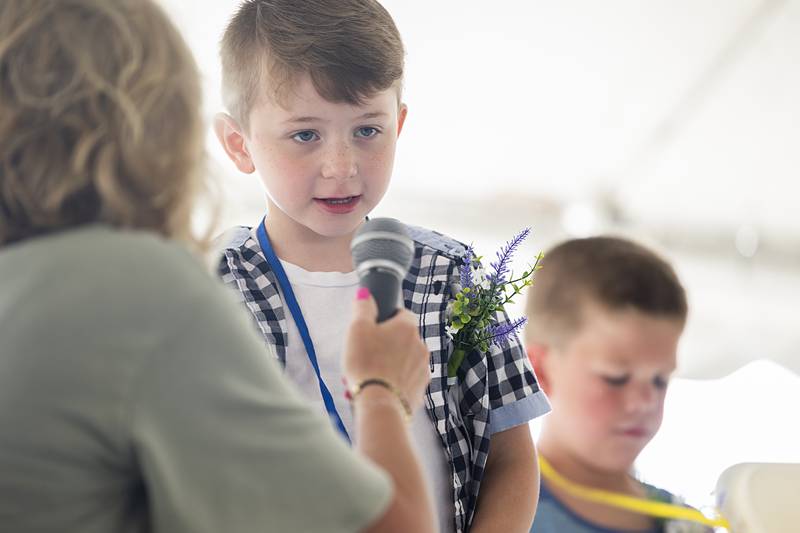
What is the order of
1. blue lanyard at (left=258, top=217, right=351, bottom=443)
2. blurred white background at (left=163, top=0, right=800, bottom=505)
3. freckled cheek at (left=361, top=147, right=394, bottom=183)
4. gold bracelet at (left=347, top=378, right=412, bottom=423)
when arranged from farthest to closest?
blurred white background at (left=163, top=0, right=800, bottom=505)
freckled cheek at (left=361, top=147, right=394, bottom=183)
blue lanyard at (left=258, top=217, right=351, bottom=443)
gold bracelet at (left=347, top=378, right=412, bottom=423)

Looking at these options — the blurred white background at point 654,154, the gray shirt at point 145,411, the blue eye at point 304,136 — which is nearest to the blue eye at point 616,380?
the blue eye at point 304,136

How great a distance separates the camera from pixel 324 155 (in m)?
1.48

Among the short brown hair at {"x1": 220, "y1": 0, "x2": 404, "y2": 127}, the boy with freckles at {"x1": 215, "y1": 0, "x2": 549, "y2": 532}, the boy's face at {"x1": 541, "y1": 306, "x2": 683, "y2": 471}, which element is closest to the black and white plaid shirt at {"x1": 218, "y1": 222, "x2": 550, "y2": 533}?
the boy with freckles at {"x1": 215, "y1": 0, "x2": 549, "y2": 532}

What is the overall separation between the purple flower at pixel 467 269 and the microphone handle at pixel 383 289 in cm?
31

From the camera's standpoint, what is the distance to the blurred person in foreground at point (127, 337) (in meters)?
0.81

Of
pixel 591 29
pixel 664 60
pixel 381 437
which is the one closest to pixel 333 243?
pixel 381 437

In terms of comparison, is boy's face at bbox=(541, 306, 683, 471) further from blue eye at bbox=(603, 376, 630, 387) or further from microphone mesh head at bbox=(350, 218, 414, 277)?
microphone mesh head at bbox=(350, 218, 414, 277)

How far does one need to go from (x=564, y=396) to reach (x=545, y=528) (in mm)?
263

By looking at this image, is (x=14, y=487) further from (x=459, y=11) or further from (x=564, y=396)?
(x=459, y=11)

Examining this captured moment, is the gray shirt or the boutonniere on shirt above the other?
the boutonniere on shirt

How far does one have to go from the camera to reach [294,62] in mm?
1497

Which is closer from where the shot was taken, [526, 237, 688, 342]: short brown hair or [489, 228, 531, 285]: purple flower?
[489, 228, 531, 285]: purple flower

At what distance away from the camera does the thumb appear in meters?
1.14

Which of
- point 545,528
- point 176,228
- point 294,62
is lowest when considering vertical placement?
point 545,528
